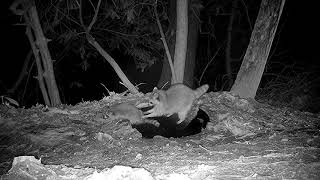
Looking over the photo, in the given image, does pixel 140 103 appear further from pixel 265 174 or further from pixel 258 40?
pixel 265 174

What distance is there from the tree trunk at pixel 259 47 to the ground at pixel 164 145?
53 cm

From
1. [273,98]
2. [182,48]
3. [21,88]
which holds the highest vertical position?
[182,48]

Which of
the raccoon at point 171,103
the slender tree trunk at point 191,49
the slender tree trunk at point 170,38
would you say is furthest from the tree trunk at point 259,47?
the slender tree trunk at point 191,49

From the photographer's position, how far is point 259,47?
809 centimetres

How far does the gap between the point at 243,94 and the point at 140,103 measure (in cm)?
235

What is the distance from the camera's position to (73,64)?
1742 centimetres

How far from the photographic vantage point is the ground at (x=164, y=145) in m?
4.06

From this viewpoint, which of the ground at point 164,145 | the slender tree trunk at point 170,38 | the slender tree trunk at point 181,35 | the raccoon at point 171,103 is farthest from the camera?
the slender tree trunk at point 170,38

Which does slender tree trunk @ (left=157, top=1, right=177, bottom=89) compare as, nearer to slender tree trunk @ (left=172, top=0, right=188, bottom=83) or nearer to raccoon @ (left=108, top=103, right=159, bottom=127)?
slender tree trunk @ (left=172, top=0, right=188, bottom=83)

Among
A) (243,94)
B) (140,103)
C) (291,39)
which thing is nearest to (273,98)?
(243,94)

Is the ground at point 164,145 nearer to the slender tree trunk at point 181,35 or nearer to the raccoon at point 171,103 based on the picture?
the raccoon at point 171,103

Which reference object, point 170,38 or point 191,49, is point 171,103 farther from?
point 191,49

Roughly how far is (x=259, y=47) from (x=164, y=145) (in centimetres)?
370

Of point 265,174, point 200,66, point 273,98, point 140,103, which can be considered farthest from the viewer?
point 200,66
